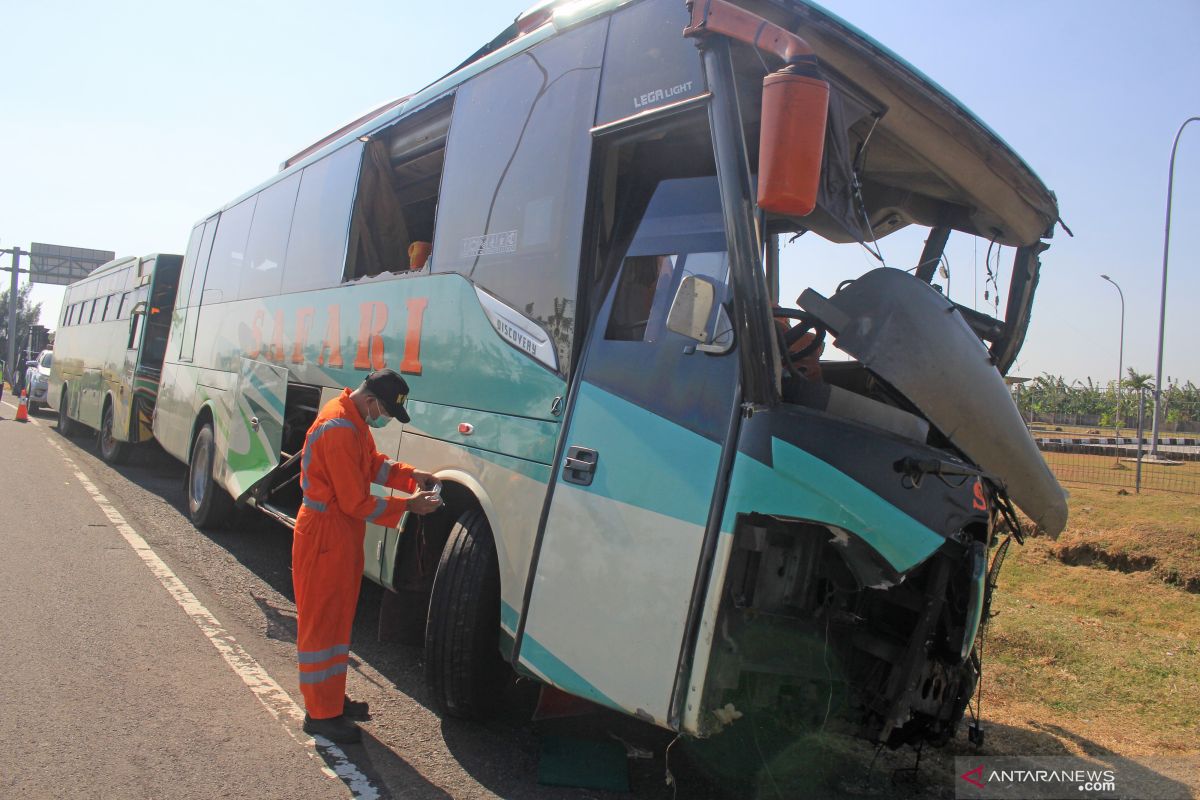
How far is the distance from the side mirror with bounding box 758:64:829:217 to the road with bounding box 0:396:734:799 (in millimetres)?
2587

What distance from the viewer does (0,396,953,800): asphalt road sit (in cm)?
351

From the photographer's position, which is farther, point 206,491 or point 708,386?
point 206,491

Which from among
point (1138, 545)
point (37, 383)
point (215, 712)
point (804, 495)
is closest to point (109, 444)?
point (215, 712)

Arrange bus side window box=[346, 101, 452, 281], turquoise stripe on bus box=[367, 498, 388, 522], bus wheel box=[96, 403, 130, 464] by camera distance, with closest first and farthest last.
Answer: turquoise stripe on bus box=[367, 498, 388, 522], bus side window box=[346, 101, 452, 281], bus wheel box=[96, 403, 130, 464]

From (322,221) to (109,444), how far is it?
364 inches

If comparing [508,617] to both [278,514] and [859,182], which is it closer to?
[859,182]

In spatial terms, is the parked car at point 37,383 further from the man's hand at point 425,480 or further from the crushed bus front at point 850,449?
the crushed bus front at point 850,449

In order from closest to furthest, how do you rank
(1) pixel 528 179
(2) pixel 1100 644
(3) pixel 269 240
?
(1) pixel 528 179
(2) pixel 1100 644
(3) pixel 269 240

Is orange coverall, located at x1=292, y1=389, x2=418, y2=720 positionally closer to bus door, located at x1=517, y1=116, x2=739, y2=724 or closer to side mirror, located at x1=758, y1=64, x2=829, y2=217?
bus door, located at x1=517, y1=116, x2=739, y2=724

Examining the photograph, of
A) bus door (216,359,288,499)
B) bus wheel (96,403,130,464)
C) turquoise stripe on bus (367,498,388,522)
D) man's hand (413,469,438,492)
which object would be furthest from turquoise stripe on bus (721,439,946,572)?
bus wheel (96,403,130,464)

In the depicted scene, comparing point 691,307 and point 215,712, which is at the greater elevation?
point 691,307

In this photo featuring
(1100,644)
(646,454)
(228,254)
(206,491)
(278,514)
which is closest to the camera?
(646,454)

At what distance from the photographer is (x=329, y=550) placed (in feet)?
13.1

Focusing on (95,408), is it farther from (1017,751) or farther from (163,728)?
(1017,751)
